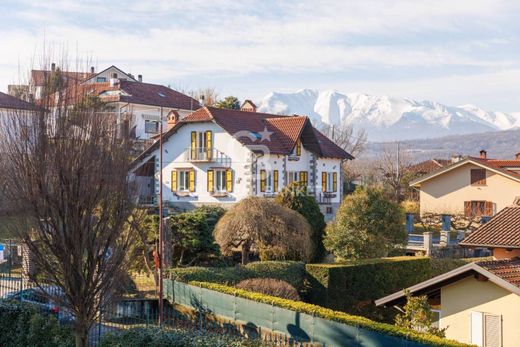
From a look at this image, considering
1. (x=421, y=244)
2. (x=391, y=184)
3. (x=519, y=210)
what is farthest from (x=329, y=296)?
(x=391, y=184)

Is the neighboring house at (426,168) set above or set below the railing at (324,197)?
above

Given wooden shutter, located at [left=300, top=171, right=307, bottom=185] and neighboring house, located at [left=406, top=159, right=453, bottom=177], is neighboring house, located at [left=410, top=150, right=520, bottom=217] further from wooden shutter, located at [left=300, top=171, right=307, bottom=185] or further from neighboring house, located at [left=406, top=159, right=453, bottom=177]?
neighboring house, located at [left=406, top=159, right=453, bottom=177]

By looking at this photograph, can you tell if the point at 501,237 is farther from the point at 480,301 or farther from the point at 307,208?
the point at 307,208

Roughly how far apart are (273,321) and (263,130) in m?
27.1

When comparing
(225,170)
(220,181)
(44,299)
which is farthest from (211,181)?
(44,299)

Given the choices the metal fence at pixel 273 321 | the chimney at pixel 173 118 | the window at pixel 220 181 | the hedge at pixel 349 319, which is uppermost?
the chimney at pixel 173 118

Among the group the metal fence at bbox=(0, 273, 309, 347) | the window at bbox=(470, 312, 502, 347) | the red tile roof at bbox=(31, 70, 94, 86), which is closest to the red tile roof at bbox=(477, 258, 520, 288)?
the window at bbox=(470, 312, 502, 347)

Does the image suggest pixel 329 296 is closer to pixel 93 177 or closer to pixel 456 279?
pixel 456 279

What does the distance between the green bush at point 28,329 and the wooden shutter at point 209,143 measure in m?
23.0

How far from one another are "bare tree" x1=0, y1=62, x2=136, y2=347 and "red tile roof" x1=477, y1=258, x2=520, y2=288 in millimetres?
8878

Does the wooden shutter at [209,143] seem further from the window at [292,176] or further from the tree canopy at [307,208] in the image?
the tree canopy at [307,208]

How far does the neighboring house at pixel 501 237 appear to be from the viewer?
2045cm

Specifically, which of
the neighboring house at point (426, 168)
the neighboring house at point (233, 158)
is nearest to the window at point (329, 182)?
the neighboring house at point (233, 158)

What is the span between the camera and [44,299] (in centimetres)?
1855
